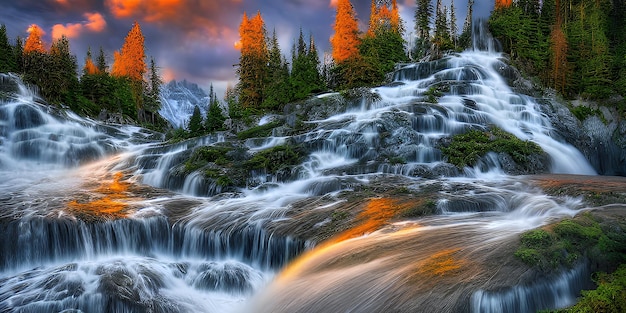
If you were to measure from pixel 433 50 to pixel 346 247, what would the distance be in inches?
1403

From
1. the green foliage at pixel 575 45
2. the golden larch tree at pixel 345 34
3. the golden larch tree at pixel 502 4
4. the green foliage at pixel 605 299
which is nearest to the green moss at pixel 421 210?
the green foliage at pixel 605 299

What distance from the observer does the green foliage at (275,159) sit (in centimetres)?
1546

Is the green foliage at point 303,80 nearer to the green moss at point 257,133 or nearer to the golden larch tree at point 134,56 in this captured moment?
the green moss at point 257,133

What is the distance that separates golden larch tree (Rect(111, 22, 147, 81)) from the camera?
44.7 metres

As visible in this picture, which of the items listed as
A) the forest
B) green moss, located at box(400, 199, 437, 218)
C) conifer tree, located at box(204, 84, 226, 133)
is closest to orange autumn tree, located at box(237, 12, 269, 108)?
the forest

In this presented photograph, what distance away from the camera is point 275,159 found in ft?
52.4

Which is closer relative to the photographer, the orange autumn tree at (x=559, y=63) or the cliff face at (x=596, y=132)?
the cliff face at (x=596, y=132)

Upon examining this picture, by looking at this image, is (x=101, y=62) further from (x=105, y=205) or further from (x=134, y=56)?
(x=105, y=205)

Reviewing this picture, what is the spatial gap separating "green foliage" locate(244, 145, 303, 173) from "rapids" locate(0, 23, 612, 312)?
0.45 meters

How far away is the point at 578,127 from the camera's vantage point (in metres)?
21.5

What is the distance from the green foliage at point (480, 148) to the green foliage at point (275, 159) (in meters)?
6.05

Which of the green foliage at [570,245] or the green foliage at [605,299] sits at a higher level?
the green foliage at [570,245]

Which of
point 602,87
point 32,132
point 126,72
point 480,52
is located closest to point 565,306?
point 602,87

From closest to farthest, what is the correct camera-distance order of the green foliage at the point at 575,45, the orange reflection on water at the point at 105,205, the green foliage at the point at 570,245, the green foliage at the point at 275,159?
the green foliage at the point at 570,245 < the orange reflection on water at the point at 105,205 < the green foliage at the point at 275,159 < the green foliage at the point at 575,45
